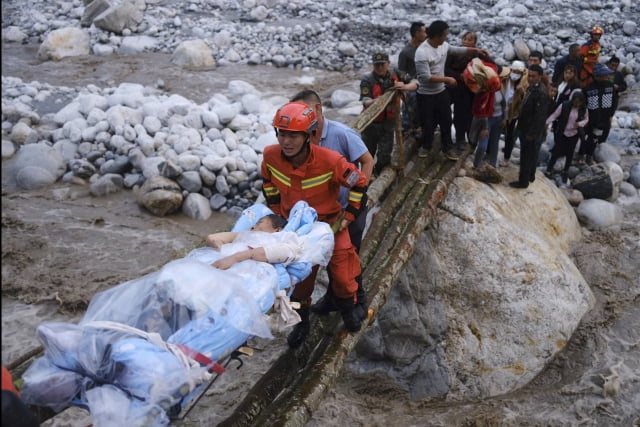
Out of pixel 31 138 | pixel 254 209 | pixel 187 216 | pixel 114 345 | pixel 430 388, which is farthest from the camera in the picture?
pixel 31 138

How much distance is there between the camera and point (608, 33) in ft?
43.2

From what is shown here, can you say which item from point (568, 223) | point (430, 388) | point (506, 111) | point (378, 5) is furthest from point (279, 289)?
point (378, 5)

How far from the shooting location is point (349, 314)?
11.6 ft

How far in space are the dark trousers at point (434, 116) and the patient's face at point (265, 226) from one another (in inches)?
116

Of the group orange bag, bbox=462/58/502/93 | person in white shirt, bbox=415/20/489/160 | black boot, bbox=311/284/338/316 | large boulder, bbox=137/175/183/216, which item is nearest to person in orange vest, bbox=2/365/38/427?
black boot, bbox=311/284/338/316

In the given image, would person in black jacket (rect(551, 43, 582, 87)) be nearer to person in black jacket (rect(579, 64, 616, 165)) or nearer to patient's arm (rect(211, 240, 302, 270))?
person in black jacket (rect(579, 64, 616, 165))

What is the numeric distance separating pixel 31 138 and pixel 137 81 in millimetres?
3778

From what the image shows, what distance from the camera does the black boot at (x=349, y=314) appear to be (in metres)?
3.47

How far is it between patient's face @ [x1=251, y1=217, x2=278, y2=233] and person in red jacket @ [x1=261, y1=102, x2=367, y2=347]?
0.83 feet

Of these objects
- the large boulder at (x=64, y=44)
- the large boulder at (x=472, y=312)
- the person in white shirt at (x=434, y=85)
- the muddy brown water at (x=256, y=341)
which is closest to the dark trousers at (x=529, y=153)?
the person in white shirt at (x=434, y=85)

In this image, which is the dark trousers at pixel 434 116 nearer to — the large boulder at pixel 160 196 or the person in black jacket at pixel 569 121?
the person in black jacket at pixel 569 121

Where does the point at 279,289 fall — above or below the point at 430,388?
above

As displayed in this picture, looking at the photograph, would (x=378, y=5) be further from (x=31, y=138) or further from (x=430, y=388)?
(x=430, y=388)

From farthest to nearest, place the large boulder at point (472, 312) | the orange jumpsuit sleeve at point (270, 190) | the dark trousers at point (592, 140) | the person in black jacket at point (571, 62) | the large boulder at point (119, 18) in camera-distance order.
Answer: the large boulder at point (119, 18) < the person in black jacket at point (571, 62) < the dark trousers at point (592, 140) < the large boulder at point (472, 312) < the orange jumpsuit sleeve at point (270, 190)
